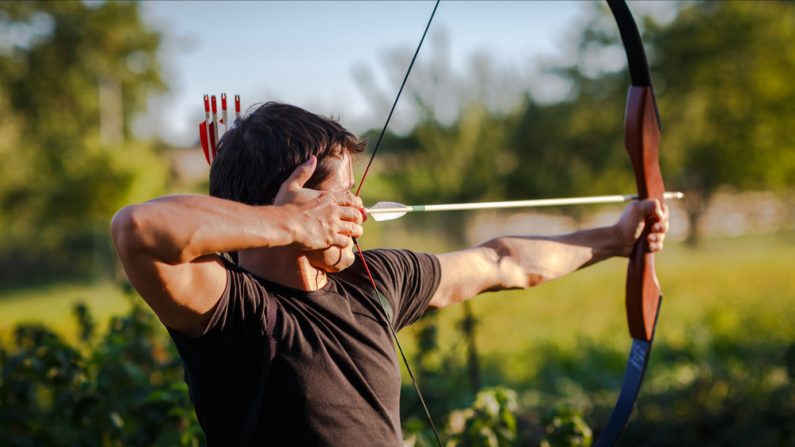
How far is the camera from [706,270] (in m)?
10.6

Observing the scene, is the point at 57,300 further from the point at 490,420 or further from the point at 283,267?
the point at 283,267

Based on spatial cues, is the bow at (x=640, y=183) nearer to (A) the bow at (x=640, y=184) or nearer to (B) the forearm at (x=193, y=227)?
(A) the bow at (x=640, y=184)

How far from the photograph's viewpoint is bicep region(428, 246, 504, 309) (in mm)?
1788

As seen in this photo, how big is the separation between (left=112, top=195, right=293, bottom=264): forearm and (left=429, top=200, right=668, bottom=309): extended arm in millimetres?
641

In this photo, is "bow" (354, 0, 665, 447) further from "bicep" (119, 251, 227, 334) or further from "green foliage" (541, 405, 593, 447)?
"bicep" (119, 251, 227, 334)

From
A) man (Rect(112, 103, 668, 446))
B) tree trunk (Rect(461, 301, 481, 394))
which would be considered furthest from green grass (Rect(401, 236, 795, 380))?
man (Rect(112, 103, 668, 446))

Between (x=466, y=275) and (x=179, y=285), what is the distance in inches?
31.9

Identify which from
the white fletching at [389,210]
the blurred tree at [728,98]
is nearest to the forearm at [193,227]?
the white fletching at [389,210]

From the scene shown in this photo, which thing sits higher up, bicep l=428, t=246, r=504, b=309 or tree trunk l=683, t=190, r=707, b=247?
bicep l=428, t=246, r=504, b=309

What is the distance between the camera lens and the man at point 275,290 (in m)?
1.19

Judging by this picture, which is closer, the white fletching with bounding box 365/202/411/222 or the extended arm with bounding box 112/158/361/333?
the extended arm with bounding box 112/158/361/333

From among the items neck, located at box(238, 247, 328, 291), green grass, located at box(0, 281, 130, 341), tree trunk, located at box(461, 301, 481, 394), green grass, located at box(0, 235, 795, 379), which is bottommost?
green grass, located at box(0, 281, 130, 341)

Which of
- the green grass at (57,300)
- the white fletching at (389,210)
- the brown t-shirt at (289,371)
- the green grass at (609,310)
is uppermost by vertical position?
the white fletching at (389,210)

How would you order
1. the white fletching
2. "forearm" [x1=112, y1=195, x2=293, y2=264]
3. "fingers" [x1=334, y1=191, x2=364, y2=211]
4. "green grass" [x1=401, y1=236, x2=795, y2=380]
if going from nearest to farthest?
"forearm" [x1=112, y1=195, x2=293, y2=264] < "fingers" [x1=334, y1=191, x2=364, y2=211] < the white fletching < "green grass" [x1=401, y1=236, x2=795, y2=380]
